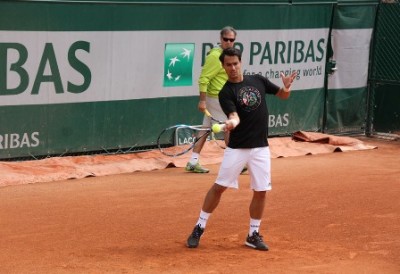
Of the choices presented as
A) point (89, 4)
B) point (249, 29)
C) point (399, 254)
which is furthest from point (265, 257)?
point (249, 29)

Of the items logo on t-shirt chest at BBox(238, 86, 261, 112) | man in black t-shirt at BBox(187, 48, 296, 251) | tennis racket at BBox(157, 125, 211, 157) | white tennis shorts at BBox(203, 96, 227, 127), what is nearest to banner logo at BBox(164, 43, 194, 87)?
tennis racket at BBox(157, 125, 211, 157)

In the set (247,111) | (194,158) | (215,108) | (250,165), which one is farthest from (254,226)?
(194,158)

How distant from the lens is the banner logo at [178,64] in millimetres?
14461

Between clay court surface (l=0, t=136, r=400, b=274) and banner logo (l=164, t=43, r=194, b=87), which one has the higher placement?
banner logo (l=164, t=43, r=194, b=87)

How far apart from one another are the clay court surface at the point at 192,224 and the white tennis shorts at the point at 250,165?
2.08 feet

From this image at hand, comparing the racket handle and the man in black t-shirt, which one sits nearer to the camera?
the racket handle

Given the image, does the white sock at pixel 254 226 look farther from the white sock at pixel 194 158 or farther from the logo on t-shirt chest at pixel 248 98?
the white sock at pixel 194 158

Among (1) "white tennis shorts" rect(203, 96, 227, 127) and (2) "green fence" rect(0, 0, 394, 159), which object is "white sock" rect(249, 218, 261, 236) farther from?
(2) "green fence" rect(0, 0, 394, 159)

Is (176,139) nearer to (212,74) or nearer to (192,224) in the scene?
(212,74)

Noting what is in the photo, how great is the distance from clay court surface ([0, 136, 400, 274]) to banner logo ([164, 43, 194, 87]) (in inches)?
61.3

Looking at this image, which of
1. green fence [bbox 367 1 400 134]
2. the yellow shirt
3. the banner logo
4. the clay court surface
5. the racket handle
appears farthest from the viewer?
green fence [bbox 367 1 400 134]

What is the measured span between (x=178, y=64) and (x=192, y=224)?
4.92 meters

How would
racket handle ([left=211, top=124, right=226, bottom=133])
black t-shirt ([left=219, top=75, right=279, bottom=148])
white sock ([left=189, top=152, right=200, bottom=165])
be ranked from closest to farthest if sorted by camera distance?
1. racket handle ([left=211, top=124, right=226, bottom=133])
2. black t-shirt ([left=219, top=75, right=279, bottom=148])
3. white sock ([left=189, top=152, right=200, bottom=165])

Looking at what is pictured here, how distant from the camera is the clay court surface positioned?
332 inches
